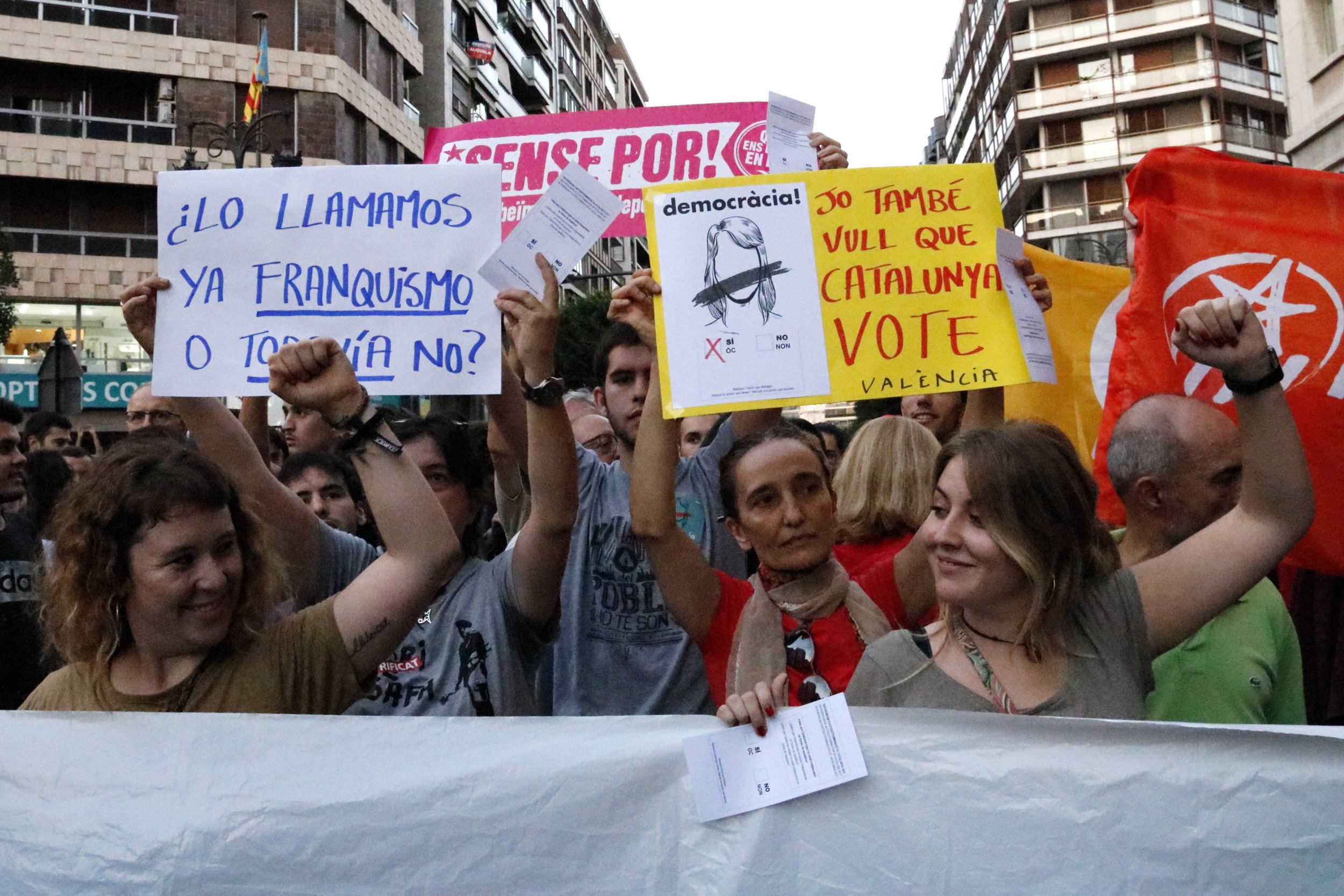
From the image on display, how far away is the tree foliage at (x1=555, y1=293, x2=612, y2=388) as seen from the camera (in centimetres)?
3672

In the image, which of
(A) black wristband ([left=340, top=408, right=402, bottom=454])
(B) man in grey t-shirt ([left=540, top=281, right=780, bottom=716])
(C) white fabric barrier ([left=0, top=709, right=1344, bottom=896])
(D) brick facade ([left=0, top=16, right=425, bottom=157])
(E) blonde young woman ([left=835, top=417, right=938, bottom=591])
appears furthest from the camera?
(D) brick facade ([left=0, top=16, right=425, bottom=157])

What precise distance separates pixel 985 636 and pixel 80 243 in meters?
28.7

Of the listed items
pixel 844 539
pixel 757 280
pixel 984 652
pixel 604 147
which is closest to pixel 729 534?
pixel 844 539

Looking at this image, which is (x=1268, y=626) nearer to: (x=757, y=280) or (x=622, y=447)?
(x=757, y=280)

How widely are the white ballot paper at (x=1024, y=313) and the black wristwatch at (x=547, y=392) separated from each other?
1.15 metres

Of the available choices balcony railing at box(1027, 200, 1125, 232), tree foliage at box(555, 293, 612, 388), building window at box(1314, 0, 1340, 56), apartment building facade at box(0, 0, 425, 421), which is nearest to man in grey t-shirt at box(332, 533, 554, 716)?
building window at box(1314, 0, 1340, 56)

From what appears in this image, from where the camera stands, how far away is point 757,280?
2.89 meters

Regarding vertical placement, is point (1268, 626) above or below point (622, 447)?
below

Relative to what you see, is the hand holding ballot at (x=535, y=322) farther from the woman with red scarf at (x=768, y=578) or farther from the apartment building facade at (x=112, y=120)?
the apartment building facade at (x=112, y=120)

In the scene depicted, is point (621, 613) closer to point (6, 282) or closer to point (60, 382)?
point (60, 382)

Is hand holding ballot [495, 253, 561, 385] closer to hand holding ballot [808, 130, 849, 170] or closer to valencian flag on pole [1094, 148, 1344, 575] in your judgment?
hand holding ballot [808, 130, 849, 170]

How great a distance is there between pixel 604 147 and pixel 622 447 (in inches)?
76.1

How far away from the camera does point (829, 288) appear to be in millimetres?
2953

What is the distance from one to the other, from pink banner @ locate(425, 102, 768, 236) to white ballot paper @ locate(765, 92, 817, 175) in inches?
51.2
